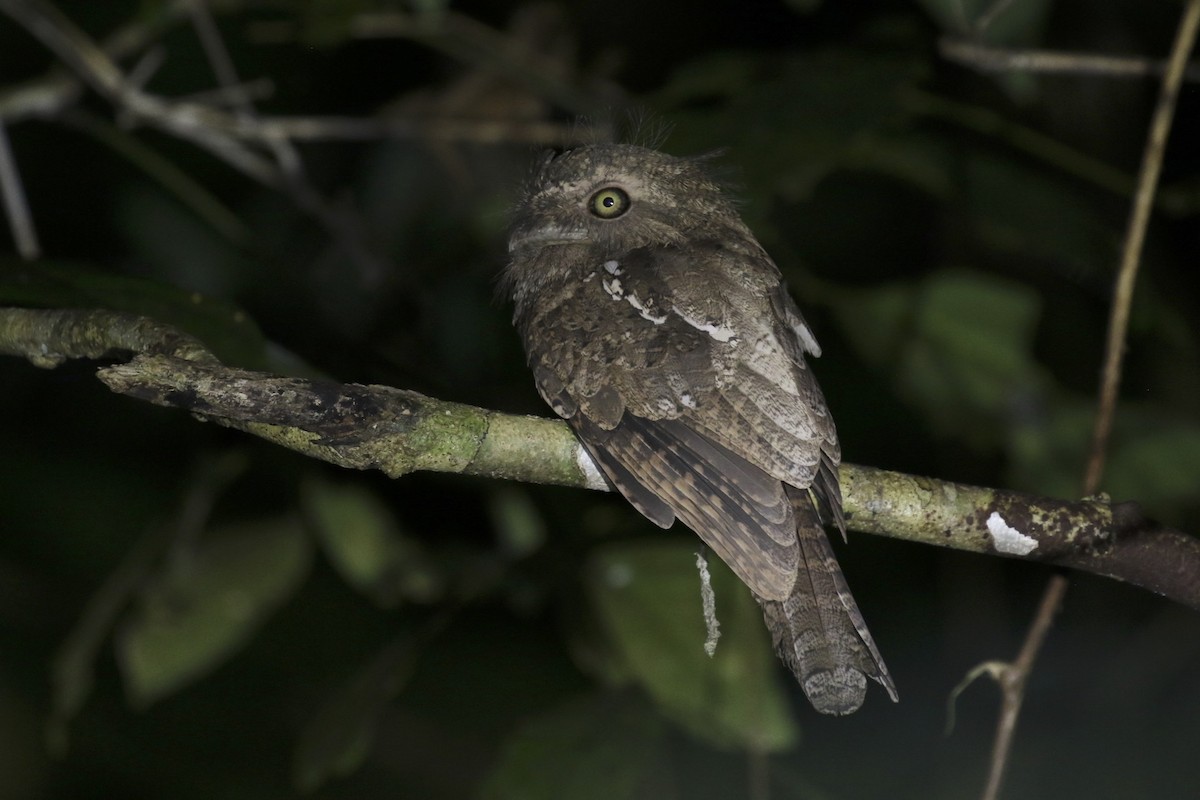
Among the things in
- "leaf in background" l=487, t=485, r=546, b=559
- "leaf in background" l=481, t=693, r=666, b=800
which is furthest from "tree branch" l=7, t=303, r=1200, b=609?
"leaf in background" l=487, t=485, r=546, b=559

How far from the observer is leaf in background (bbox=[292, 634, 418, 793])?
2295 millimetres

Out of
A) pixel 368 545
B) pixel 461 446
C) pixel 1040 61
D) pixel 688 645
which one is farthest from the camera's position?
pixel 368 545

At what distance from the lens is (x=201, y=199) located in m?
2.54

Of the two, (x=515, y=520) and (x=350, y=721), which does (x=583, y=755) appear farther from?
(x=515, y=520)

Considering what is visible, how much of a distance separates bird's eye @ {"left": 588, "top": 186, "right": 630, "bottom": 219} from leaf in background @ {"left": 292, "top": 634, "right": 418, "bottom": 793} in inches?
40.2

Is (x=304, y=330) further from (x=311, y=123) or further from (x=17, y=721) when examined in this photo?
(x=17, y=721)

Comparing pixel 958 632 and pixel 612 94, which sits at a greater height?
pixel 612 94

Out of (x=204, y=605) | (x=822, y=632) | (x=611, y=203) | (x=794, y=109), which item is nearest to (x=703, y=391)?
(x=822, y=632)

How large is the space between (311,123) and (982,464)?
2263 mm

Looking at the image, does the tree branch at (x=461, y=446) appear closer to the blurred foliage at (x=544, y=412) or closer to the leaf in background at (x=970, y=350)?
the blurred foliage at (x=544, y=412)

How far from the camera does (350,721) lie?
7.63 ft

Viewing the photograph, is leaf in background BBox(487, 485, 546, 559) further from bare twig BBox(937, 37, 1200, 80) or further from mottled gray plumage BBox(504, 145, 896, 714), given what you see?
bare twig BBox(937, 37, 1200, 80)

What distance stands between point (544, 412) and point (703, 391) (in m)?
0.92

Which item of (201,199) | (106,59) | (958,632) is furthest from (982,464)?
(106,59)
